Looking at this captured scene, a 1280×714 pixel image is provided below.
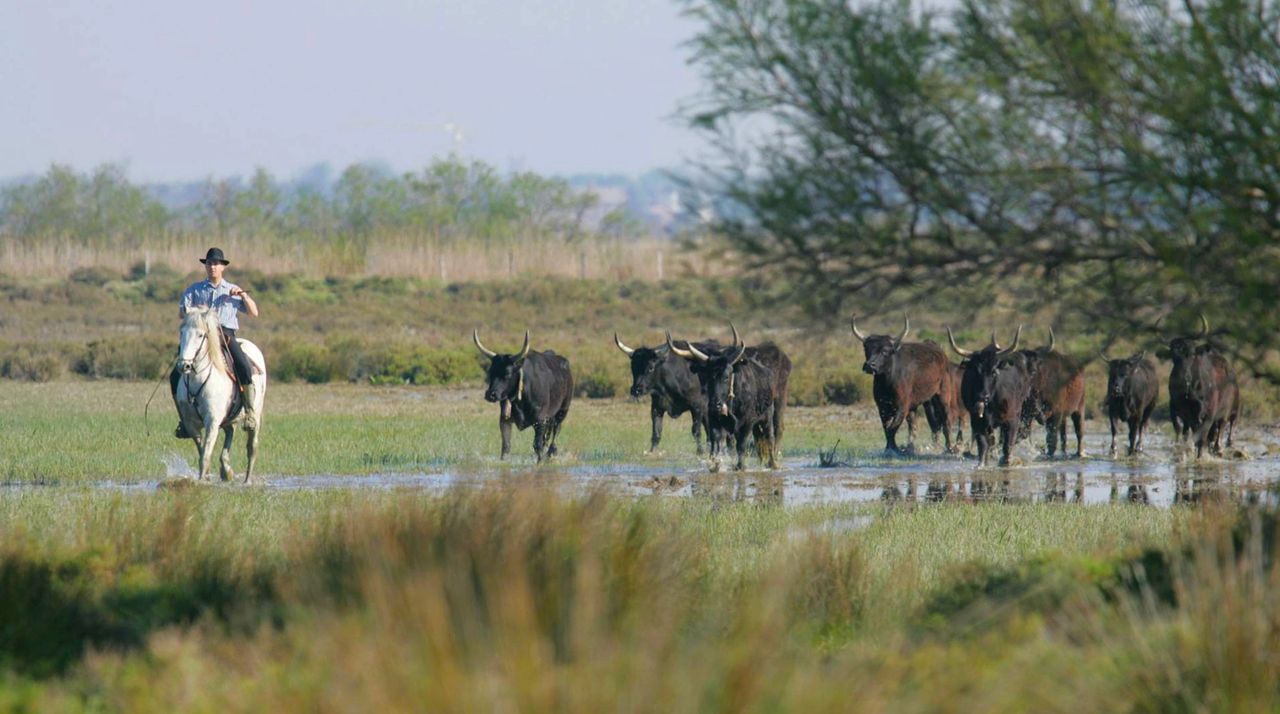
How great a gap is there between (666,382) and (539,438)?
7.73 ft

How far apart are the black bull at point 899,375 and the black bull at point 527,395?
4366mm

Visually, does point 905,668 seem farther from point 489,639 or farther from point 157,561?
point 157,561

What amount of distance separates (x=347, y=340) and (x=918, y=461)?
2199cm

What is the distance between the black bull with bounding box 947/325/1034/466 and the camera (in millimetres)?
21906

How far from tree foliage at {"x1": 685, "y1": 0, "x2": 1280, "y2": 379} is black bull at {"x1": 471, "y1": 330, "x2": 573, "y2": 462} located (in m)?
12.3

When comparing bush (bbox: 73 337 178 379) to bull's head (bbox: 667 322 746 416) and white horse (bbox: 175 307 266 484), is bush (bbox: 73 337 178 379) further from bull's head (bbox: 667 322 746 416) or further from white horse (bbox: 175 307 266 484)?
white horse (bbox: 175 307 266 484)

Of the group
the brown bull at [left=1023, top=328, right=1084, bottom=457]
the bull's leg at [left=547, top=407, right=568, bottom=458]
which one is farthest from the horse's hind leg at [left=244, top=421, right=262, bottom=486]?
the brown bull at [left=1023, top=328, right=1084, bottom=457]

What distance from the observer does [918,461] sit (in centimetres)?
2283

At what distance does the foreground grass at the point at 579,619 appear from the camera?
5.17m

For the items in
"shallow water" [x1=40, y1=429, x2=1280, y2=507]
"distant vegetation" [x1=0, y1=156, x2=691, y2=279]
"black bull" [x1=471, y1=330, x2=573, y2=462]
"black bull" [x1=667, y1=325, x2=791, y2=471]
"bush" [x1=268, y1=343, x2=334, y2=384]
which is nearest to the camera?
"shallow water" [x1=40, y1=429, x2=1280, y2=507]

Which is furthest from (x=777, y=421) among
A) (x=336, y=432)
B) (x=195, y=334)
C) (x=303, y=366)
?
(x=303, y=366)

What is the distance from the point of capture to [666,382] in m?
22.9

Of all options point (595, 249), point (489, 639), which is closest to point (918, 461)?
point (489, 639)

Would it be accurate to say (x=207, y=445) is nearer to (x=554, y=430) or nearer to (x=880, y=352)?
(x=554, y=430)
